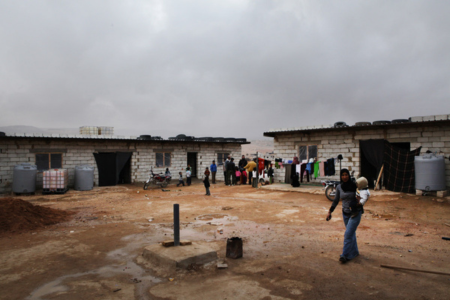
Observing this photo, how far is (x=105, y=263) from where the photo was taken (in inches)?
209

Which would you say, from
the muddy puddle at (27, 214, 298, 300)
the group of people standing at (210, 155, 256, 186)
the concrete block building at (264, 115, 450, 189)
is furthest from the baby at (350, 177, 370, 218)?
the group of people standing at (210, 155, 256, 186)

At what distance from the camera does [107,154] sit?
18.9 metres

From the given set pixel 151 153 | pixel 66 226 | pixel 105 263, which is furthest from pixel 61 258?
pixel 151 153

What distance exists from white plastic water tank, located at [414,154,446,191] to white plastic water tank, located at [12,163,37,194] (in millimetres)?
18272

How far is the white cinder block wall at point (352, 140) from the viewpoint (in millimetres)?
12160

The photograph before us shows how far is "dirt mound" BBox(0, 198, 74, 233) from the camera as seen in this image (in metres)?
7.75

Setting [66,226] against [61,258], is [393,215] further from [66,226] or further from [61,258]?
[66,226]

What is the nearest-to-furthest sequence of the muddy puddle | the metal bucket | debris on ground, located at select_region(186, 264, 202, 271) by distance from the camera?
1. the muddy puddle
2. debris on ground, located at select_region(186, 264, 202, 271)
3. the metal bucket

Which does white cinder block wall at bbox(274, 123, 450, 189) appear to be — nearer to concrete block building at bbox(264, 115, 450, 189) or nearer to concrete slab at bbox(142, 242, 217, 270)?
concrete block building at bbox(264, 115, 450, 189)

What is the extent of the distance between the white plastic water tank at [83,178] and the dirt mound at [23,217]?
25.3ft

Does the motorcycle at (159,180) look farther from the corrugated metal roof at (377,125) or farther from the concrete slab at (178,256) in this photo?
the concrete slab at (178,256)

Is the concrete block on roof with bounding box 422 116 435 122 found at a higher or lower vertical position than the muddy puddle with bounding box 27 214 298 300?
higher

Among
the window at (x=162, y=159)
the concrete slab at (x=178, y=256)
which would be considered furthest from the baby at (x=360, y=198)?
the window at (x=162, y=159)

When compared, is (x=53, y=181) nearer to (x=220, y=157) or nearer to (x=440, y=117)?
(x=220, y=157)
